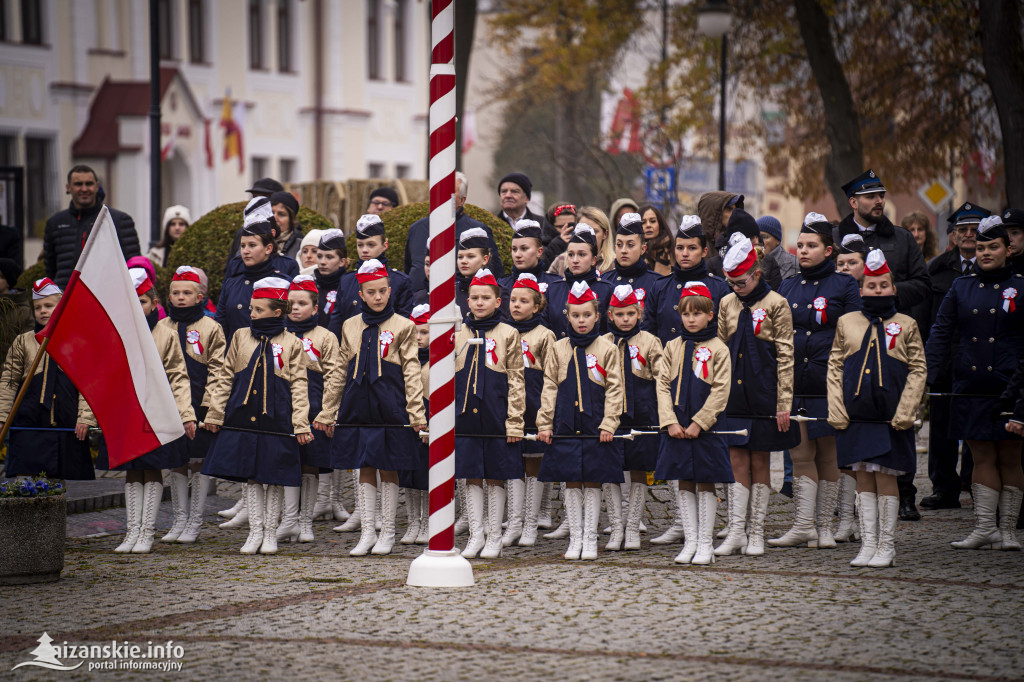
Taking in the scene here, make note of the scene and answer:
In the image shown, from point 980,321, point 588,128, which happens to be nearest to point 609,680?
point 980,321

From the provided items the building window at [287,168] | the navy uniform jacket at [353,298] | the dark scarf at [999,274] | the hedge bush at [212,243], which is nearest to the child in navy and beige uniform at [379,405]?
the navy uniform jacket at [353,298]

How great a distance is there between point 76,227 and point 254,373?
3624mm

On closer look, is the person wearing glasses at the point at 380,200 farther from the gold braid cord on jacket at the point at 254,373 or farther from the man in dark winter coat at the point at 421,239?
the gold braid cord on jacket at the point at 254,373

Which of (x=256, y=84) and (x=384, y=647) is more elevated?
(x=256, y=84)

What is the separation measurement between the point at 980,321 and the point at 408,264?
4462 mm

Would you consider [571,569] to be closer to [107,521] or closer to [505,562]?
[505,562]

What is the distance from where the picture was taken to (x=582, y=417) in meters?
9.34

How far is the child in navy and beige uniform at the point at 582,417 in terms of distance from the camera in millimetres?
9242

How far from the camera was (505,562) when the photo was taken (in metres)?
9.07

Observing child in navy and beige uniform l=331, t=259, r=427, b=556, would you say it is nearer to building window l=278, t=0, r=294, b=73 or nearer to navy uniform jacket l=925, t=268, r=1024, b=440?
navy uniform jacket l=925, t=268, r=1024, b=440

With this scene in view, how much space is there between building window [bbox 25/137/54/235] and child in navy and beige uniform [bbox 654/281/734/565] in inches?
1133

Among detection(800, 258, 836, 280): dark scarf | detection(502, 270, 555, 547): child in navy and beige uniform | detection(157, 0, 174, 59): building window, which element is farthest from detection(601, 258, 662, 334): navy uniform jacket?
detection(157, 0, 174, 59): building window

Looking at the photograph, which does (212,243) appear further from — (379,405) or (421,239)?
(379,405)

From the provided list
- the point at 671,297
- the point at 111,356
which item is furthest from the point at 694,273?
the point at 111,356
